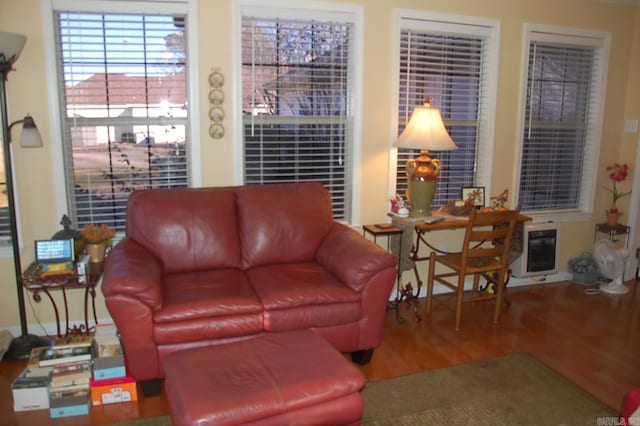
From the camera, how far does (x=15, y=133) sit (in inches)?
122

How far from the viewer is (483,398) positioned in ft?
8.50

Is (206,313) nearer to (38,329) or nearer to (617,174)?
(38,329)

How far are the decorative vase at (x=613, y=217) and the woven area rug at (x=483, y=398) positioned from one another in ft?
7.39

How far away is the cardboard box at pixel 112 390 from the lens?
8.23 feet

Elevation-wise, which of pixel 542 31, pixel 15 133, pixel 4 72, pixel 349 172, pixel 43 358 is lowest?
pixel 43 358

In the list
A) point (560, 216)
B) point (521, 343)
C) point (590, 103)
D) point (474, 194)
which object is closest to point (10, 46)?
point (474, 194)

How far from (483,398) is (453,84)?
8.20 feet

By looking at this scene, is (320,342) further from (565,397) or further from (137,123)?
(137,123)

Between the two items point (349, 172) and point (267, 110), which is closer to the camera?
point (267, 110)

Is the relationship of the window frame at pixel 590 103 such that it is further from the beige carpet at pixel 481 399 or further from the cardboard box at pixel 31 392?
the cardboard box at pixel 31 392

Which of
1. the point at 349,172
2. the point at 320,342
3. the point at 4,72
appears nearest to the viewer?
the point at 320,342

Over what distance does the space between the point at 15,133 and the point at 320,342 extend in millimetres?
2391

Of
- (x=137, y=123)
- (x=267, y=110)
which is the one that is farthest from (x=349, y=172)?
(x=137, y=123)

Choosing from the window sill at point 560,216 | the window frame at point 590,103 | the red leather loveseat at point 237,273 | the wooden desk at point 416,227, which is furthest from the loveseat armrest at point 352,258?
the window sill at point 560,216
